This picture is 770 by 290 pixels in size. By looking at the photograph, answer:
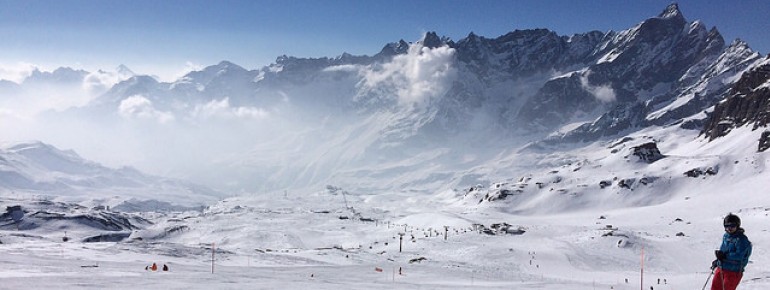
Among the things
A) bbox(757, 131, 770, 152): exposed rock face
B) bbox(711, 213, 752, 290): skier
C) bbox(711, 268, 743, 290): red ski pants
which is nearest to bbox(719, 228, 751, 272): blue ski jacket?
bbox(711, 213, 752, 290): skier

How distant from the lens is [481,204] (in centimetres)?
19262

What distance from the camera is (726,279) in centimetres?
1673

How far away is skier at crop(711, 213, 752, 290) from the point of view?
16453 mm

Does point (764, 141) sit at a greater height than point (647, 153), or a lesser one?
greater

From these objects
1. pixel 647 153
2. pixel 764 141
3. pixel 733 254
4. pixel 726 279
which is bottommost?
pixel 726 279

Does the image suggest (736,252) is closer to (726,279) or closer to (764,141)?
(726,279)

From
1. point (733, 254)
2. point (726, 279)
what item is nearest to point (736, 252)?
point (733, 254)

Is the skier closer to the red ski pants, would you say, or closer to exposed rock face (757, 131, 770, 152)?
the red ski pants

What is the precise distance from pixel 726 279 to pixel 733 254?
771mm

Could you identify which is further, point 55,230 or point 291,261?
point 55,230

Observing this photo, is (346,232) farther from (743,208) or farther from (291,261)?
(743,208)

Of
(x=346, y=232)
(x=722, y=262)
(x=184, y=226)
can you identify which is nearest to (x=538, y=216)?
(x=346, y=232)

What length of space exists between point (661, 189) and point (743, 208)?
136 feet

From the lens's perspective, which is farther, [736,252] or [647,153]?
[647,153]
